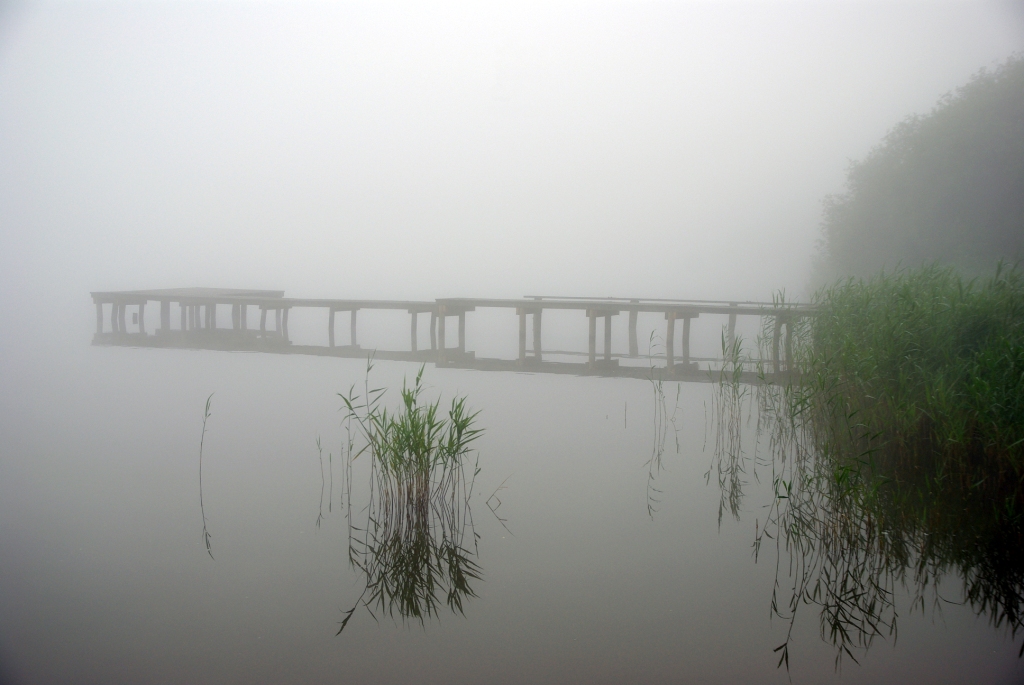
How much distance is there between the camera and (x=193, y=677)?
7.29ft

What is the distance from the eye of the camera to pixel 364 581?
2.94m

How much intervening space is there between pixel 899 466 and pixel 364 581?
317cm

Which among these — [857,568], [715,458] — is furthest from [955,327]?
[857,568]

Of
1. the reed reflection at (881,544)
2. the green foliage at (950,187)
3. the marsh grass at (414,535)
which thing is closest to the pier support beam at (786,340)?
the reed reflection at (881,544)

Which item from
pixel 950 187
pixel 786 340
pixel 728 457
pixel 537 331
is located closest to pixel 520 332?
pixel 537 331

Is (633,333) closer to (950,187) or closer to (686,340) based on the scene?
(686,340)

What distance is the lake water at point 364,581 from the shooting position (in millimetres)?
2361

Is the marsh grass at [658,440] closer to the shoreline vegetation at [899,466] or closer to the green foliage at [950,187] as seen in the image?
the shoreline vegetation at [899,466]

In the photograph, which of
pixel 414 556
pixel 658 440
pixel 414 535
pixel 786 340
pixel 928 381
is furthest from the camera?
pixel 786 340

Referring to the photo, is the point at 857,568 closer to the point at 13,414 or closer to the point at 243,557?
the point at 243,557

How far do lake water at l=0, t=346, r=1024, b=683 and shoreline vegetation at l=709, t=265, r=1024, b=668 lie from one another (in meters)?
0.10

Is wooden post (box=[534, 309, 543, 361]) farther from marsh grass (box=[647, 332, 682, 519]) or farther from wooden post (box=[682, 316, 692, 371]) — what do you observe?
marsh grass (box=[647, 332, 682, 519])

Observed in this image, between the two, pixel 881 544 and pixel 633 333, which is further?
pixel 633 333

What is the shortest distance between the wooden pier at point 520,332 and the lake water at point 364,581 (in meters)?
2.78
